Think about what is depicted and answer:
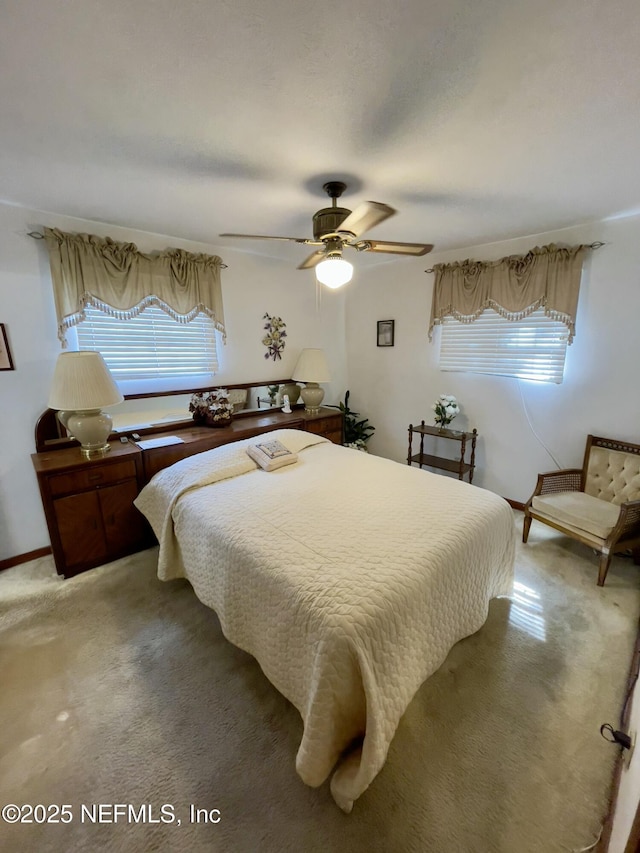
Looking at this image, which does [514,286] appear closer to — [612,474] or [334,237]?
[612,474]


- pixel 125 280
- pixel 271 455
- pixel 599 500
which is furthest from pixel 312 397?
pixel 599 500

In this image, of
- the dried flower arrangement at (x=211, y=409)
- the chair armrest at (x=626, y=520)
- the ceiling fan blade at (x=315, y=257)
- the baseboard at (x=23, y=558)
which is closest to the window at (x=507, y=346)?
the chair armrest at (x=626, y=520)

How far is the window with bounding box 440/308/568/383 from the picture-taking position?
3.00 m

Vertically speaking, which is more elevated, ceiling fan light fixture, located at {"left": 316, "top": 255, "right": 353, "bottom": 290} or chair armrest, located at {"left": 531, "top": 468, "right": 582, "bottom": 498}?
ceiling fan light fixture, located at {"left": 316, "top": 255, "right": 353, "bottom": 290}

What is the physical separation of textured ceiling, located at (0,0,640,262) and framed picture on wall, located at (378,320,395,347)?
5.88 feet

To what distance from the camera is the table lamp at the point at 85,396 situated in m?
2.31

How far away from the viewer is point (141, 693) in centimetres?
165

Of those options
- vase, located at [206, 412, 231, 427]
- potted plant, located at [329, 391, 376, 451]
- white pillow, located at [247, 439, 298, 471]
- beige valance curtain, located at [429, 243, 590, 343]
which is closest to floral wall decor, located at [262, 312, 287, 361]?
vase, located at [206, 412, 231, 427]

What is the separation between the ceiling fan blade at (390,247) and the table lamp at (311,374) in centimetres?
164

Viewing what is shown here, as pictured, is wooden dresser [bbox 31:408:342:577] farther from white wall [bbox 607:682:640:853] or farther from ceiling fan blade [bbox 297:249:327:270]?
white wall [bbox 607:682:640:853]

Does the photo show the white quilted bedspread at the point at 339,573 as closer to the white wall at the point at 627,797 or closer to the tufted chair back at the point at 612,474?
the white wall at the point at 627,797

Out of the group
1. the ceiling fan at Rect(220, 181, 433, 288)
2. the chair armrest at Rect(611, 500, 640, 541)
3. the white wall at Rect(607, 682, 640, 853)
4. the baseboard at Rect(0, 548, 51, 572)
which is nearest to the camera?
the white wall at Rect(607, 682, 640, 853)

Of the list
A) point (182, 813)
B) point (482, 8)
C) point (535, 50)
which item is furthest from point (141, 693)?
point (535, 50)

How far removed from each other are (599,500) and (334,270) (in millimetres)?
2612
